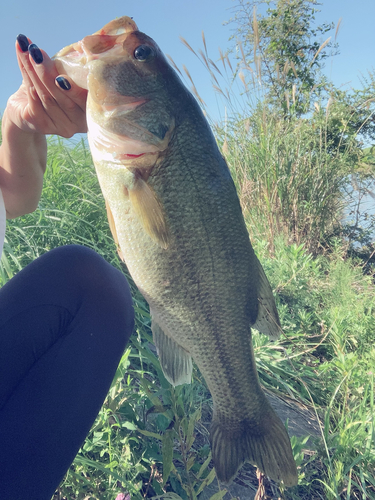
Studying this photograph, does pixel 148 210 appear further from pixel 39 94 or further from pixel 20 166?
pixel 20 166

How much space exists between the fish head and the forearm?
0.40 meters

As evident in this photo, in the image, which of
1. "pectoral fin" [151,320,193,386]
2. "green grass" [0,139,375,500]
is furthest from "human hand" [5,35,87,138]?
"green grass" [0,139,375,500]

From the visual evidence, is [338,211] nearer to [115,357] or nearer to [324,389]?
[324,389]

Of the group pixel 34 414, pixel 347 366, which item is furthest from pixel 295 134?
pixel 34 414

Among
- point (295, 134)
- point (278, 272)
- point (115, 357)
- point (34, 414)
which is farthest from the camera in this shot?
point (295, 134)

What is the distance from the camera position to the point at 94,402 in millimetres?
1187

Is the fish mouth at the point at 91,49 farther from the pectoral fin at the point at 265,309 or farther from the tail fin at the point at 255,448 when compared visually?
the tail fin at the point at 255,448

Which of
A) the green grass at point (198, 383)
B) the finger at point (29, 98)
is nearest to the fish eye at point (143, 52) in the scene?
the finger at point (29, 98)

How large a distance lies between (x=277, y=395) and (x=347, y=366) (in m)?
0.51

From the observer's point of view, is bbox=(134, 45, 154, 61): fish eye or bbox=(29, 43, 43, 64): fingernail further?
bbox=(134, 45, 154, 61): fish eye

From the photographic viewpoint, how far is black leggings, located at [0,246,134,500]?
0.99 metres

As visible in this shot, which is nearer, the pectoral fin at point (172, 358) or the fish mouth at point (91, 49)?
the fish mouth at point (91, 49)

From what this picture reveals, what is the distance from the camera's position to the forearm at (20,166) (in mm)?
1314

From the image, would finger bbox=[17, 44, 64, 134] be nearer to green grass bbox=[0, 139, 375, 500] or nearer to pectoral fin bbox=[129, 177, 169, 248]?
pectoral fin bbox=[129, 177, 169, 248]
